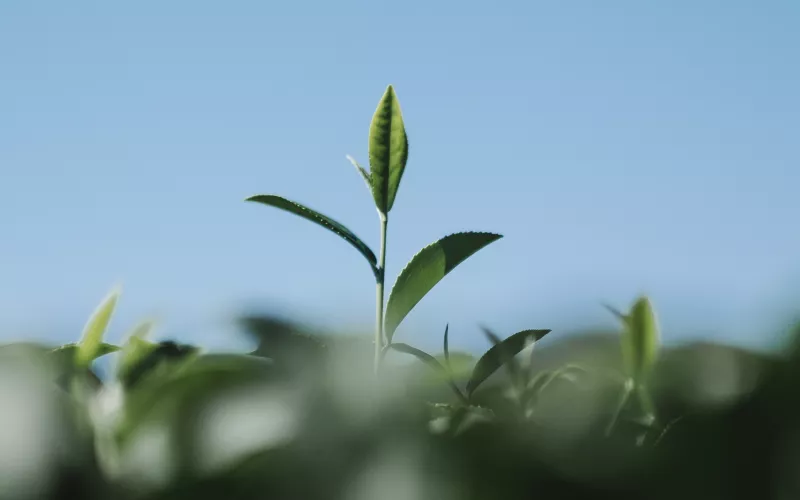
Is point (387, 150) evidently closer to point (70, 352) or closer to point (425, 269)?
point (425, 269)

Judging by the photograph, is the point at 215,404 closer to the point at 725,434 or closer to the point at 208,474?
the point at 208,474

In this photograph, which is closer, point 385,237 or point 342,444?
point 342,444

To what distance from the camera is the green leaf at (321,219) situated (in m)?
0.52

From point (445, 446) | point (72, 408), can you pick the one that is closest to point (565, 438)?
point (445, 446)

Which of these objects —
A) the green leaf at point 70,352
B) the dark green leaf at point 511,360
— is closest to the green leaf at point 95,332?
the green leaf at point 70,352

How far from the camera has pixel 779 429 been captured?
1.13 ft

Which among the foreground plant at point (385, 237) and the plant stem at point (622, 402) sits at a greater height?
the foreground plant at point (385, 237)

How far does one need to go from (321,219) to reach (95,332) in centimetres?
14

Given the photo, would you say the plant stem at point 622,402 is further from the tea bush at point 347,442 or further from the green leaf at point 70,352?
the green leaf at point 70,352

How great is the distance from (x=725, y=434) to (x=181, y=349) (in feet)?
0.92

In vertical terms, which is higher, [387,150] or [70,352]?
[387,150]

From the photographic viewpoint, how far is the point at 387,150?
0.56m

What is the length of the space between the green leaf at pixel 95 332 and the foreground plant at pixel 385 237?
101mm

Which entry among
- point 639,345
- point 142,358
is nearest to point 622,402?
point 639,345
